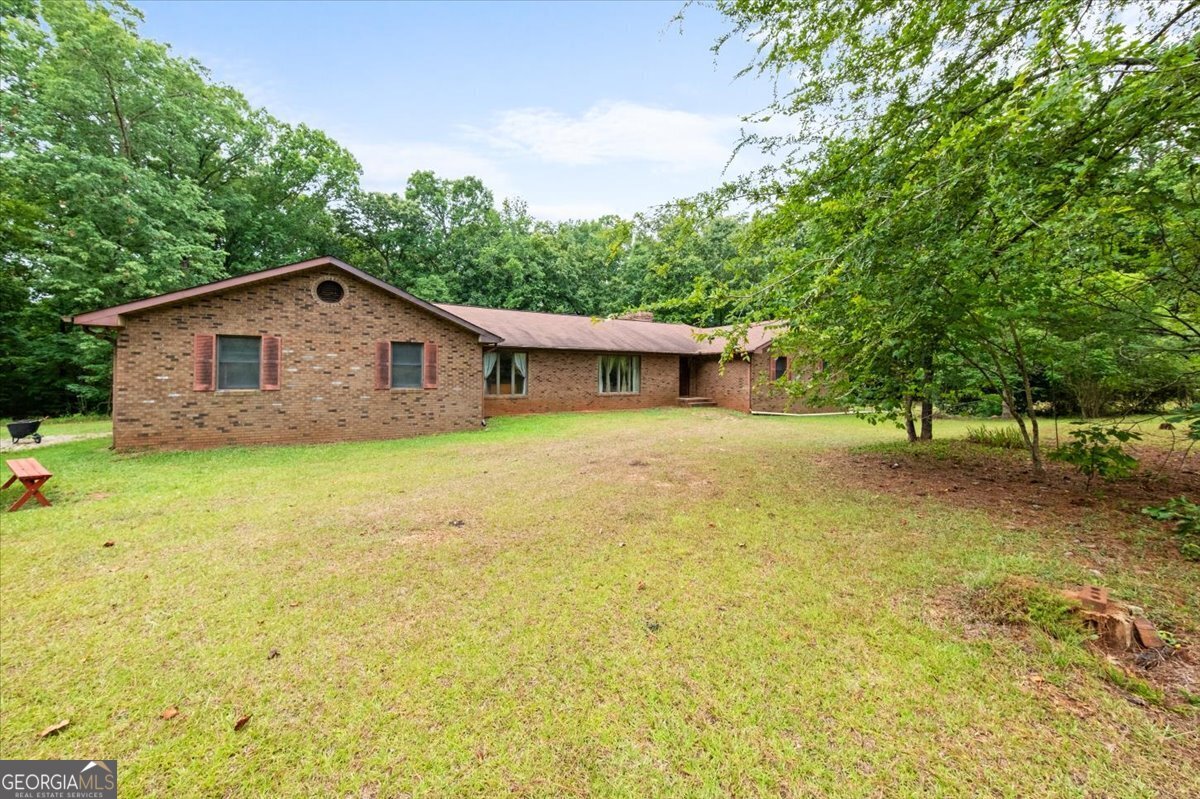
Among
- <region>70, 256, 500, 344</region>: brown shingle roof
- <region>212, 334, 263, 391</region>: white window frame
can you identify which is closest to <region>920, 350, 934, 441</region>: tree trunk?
<region>70, 256, 500, 344</region>: brown shingle roof

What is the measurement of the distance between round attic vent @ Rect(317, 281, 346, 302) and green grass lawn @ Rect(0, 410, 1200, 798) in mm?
6539

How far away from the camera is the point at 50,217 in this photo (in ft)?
59.9

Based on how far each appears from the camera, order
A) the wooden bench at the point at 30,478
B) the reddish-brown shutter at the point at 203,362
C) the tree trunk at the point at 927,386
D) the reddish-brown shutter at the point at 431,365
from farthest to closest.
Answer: the reddish-brown shutter at the point at 431,365, the reddish-brown shutter at the point at 203,362, the tree trunk at the point at 927,386, the wooden bench at the point at 30,478

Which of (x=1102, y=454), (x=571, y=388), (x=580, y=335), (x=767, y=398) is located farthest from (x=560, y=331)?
(x=1102, y=454)

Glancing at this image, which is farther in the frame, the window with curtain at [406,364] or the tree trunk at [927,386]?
the window with curtain at [406,364]

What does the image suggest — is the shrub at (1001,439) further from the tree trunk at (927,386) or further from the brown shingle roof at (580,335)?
the brown shingle roof at (580,335)

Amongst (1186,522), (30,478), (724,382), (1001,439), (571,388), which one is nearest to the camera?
(1186,522)

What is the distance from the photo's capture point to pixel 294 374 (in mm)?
10867

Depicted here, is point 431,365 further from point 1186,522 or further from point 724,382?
point 1186,522

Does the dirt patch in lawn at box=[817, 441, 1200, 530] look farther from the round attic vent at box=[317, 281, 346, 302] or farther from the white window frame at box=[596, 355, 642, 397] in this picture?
the round attic vent at box=[317, 281, 346, 302]

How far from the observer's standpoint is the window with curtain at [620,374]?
19.5m

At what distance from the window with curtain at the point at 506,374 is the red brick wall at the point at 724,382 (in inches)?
301

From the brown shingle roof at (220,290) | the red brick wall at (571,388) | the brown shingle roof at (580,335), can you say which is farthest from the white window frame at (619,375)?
the brown shingle roof at (220,290)

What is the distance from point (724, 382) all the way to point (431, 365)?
42.7 feet
